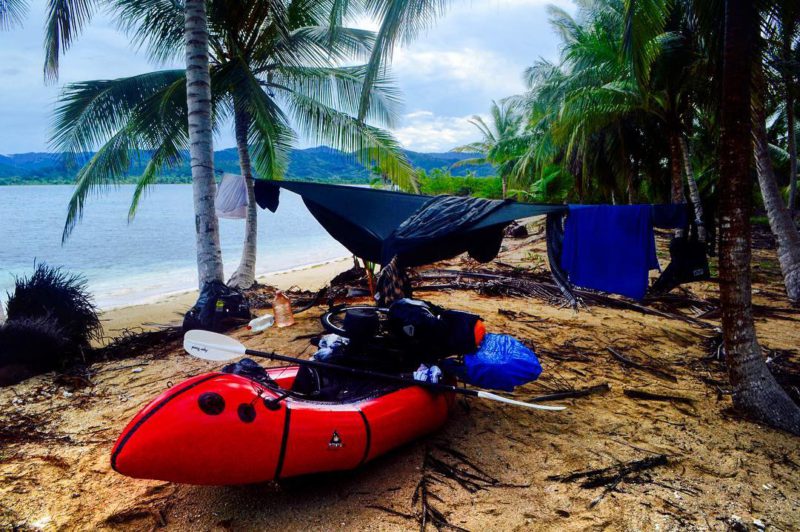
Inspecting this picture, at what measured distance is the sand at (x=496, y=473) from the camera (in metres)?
2.32

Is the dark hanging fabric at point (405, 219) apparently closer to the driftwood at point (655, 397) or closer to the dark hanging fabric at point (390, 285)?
the dark hanging fabric at point (390, 285)

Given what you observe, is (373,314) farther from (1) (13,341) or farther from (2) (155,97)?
(2) (155,97)

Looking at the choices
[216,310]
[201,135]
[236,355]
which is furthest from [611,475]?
[201,135]

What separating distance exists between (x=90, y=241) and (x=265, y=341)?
2271 cm

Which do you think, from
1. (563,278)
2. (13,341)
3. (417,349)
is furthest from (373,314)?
(13,341)

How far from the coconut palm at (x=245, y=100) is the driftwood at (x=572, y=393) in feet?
17.5

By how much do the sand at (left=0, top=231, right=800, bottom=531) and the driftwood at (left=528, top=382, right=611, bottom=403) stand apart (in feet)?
0.28

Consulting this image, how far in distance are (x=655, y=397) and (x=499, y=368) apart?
1.73m

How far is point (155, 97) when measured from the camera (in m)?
7.35

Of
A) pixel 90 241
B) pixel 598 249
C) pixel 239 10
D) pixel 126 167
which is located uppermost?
pixel 239 10

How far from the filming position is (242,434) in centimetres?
215

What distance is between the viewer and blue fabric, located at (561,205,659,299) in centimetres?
362

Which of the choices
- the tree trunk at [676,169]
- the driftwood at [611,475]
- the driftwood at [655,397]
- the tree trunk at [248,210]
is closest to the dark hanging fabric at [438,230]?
the driftwood at [655,397]

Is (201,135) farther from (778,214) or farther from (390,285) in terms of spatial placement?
(778,214)
